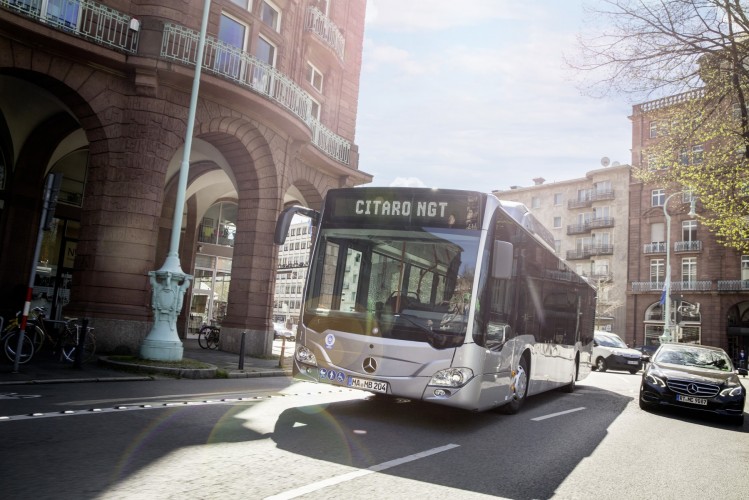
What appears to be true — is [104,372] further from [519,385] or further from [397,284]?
[519,385]

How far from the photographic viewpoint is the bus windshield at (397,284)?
7141 mm

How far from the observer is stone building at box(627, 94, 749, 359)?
5047cm

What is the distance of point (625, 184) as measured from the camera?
61469mm

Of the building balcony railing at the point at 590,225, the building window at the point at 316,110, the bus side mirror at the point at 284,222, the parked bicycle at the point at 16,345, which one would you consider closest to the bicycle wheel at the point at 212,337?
the building window at the point at 316,110

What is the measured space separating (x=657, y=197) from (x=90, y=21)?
5470cm

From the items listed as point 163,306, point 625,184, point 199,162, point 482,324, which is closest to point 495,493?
point 482,324

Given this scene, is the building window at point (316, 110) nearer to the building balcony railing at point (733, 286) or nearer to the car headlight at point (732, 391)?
the car headlight at point (732, 391)

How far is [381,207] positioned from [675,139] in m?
11.2

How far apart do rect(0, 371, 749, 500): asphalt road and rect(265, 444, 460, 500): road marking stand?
0.06ft

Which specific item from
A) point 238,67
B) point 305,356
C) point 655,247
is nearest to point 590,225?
point 655,247

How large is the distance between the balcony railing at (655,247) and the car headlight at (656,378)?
48978mm

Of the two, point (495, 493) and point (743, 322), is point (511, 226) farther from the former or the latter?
point (743, 322)

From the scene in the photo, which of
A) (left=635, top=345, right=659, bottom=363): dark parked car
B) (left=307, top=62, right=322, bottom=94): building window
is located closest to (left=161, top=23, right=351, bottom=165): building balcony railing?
(left=307, top=62, right=322, bottom=94): building window

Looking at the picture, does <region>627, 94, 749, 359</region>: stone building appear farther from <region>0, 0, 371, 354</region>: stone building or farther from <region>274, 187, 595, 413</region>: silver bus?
→ <region>274, 187, 595, 413</region>: silver bus
